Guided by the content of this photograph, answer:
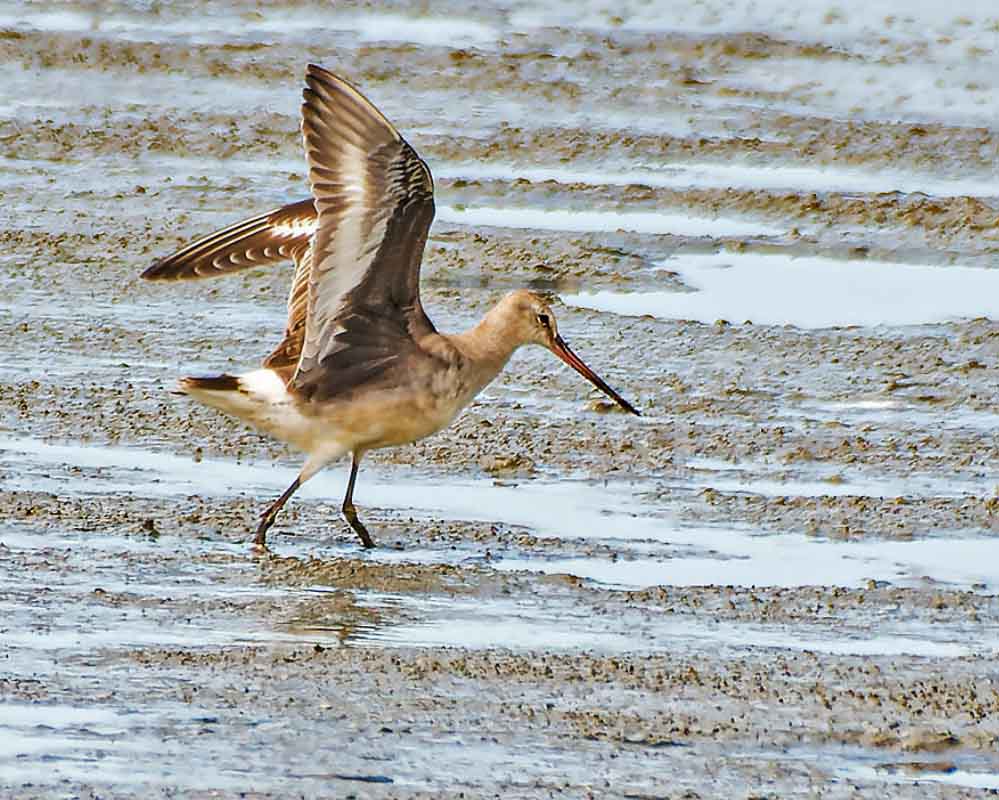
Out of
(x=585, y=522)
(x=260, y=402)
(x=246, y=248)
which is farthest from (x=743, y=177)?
(x=260, y=402)

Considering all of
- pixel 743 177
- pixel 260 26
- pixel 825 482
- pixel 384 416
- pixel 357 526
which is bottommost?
pixel 357 526

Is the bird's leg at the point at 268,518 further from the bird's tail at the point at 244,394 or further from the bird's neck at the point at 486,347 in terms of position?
the bird's neck at the point at 486,347

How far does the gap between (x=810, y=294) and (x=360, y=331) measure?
3779mm

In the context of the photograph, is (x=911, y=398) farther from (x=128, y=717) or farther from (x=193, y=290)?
(x=128, y=717)

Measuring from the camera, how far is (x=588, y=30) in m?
16.9

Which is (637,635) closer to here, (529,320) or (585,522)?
(585,522)

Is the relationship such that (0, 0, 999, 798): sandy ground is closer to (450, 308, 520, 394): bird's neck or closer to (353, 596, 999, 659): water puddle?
(353, 596, 999, 659): water puddle

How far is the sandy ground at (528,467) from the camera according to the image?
6.18 m

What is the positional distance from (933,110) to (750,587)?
780cm

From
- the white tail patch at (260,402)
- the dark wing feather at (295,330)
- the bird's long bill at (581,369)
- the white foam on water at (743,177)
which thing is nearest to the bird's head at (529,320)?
the bird's long bill at (581,369)

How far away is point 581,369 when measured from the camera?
921 cm

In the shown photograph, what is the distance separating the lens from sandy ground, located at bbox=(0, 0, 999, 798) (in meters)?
6.18

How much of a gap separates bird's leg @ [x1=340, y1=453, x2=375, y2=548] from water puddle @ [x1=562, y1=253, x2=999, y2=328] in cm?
→ 294

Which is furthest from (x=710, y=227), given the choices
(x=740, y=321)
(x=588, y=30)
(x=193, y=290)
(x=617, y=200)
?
(x=588, y=30)
